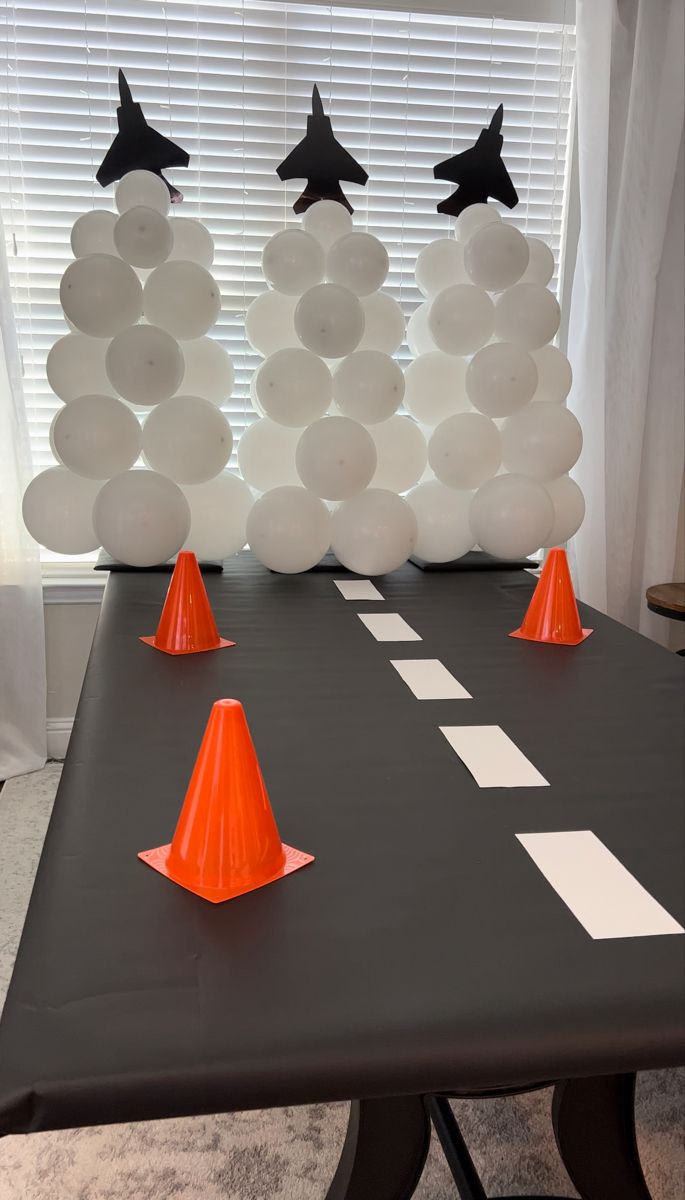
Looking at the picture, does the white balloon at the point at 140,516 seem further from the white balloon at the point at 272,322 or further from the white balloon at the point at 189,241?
the white balloon at the point at 189,241

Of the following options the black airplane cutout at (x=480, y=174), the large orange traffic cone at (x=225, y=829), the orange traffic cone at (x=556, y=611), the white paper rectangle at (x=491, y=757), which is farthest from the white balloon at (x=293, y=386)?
the large orange traffic cone at (x=225, y=829)

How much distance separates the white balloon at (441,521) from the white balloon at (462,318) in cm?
36

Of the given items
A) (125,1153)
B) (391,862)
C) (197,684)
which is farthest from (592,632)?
(125,1153)

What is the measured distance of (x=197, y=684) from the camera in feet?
5.13

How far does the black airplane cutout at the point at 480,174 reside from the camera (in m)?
2.54

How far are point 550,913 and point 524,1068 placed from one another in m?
0.18

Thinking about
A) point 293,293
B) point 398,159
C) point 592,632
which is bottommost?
point 592,632

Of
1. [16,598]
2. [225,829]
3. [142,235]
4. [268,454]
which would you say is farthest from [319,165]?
[225,829]

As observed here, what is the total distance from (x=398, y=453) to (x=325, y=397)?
0.26 metres

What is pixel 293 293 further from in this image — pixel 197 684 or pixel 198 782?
pixel 198 782

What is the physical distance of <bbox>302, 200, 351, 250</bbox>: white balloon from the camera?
2.42 metres

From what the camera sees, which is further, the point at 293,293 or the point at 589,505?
the point at 589,505

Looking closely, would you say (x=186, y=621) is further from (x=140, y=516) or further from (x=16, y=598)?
(x=16, y=598)

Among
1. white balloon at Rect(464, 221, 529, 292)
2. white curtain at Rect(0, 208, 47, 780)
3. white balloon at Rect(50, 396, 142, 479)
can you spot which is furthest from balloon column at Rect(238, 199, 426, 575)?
white curtain at Rect(0, 208, 47, 780)
